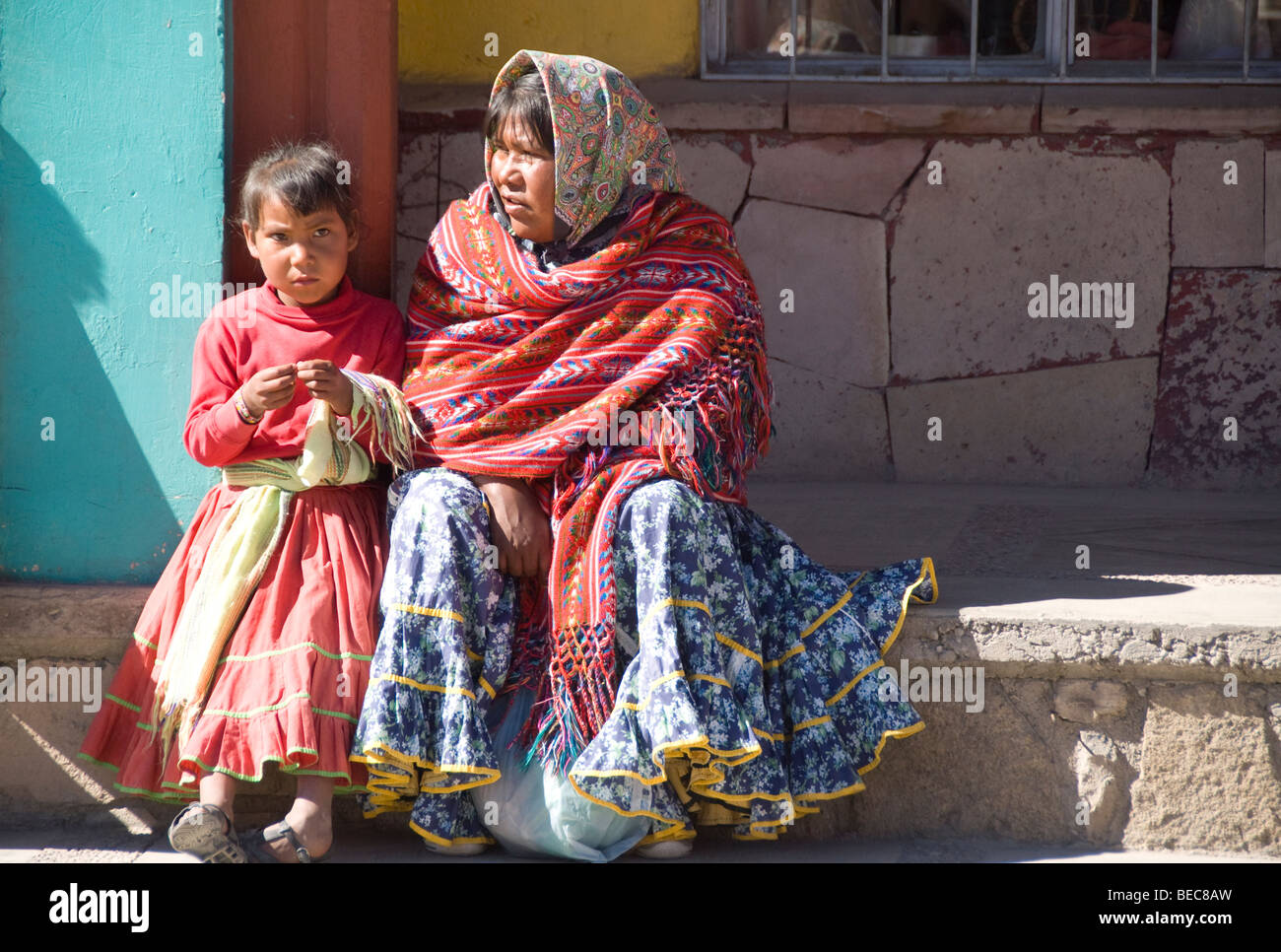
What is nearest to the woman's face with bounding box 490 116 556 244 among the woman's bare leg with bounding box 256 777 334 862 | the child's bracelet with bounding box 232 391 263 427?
the child's bracelet with bounding box 232 391 263 427

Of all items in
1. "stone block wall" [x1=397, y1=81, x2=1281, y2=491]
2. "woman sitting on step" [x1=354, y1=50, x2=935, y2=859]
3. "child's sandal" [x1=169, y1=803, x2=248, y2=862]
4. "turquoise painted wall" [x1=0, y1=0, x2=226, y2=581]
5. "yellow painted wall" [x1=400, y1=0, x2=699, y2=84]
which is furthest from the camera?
"yellow painted wall" [x1=400, y1=0, x2=699, y2=84]

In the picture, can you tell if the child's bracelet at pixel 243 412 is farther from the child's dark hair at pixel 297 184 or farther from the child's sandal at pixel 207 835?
the child's sandal at pixel 207 835

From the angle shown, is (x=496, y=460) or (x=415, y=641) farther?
(x=496, y=460)

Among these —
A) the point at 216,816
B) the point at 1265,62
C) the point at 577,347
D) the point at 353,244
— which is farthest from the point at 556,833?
the point at 1265,62

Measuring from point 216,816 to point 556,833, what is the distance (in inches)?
24.8

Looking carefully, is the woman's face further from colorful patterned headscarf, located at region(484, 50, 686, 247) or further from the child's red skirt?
the child's red skirt

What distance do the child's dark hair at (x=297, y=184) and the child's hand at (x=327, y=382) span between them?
36 cm

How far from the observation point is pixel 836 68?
15.9 ft

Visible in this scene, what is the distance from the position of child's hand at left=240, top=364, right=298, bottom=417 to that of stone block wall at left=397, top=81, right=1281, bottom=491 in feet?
7.30

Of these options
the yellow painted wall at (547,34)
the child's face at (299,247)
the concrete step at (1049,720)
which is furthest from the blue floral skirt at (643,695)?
the yellow painted wall at (547,34)

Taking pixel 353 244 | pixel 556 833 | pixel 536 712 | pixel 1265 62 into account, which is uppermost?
pixel 1265 62

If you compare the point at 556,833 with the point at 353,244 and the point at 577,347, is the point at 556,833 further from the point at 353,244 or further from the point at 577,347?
the point at 353,244

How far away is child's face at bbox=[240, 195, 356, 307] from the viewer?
2971 mm

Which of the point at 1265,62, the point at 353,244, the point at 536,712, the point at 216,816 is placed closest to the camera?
the point at 216,816
